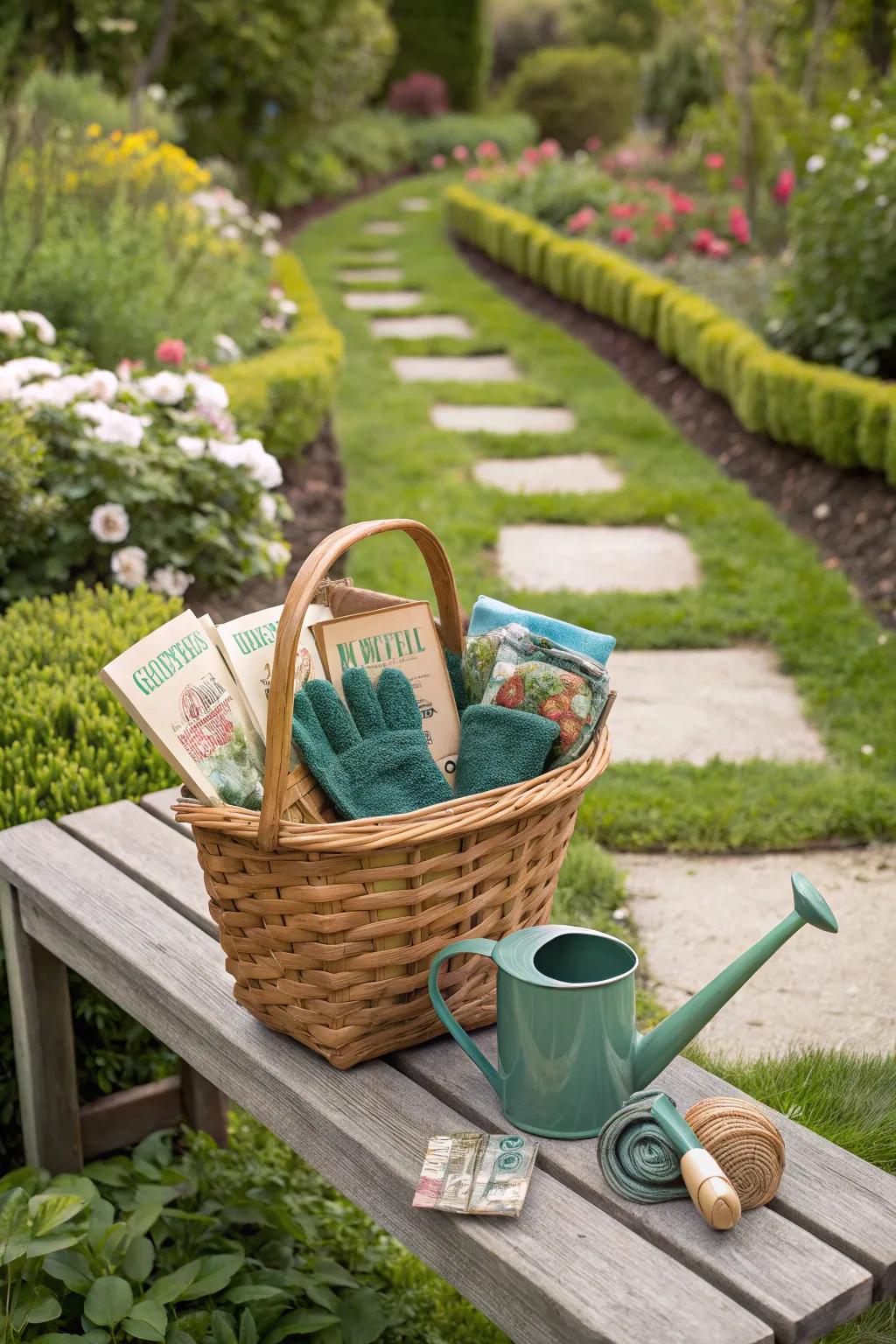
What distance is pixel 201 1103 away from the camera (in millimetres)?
2637

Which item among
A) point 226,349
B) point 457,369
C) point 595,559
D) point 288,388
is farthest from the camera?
point 457,369

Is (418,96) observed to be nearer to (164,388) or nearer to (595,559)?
(595,559)

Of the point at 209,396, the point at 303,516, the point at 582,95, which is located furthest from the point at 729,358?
the point at 582,95

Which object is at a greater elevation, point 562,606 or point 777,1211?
point 777,1211

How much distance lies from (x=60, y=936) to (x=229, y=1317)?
63 centimetres

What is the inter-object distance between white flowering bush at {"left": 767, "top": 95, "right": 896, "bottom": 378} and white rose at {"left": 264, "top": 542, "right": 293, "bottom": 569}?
3.10 m

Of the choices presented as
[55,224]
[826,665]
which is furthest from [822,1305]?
[55,224]

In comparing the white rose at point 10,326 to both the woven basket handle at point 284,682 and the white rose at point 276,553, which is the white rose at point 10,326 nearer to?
the white rose at point 276,553

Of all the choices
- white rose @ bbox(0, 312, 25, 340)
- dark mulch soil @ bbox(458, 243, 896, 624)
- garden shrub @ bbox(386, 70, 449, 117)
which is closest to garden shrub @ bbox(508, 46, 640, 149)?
garden shrub @ bbox(386, 70, 449, 117)

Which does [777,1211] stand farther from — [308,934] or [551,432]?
[551,432]

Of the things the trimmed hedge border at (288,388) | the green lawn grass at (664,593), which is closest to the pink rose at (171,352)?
the trimmed hedge border at (288,388)

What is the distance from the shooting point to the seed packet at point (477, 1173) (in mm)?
1379

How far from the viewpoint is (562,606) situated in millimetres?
4801

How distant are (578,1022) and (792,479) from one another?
505 cm
